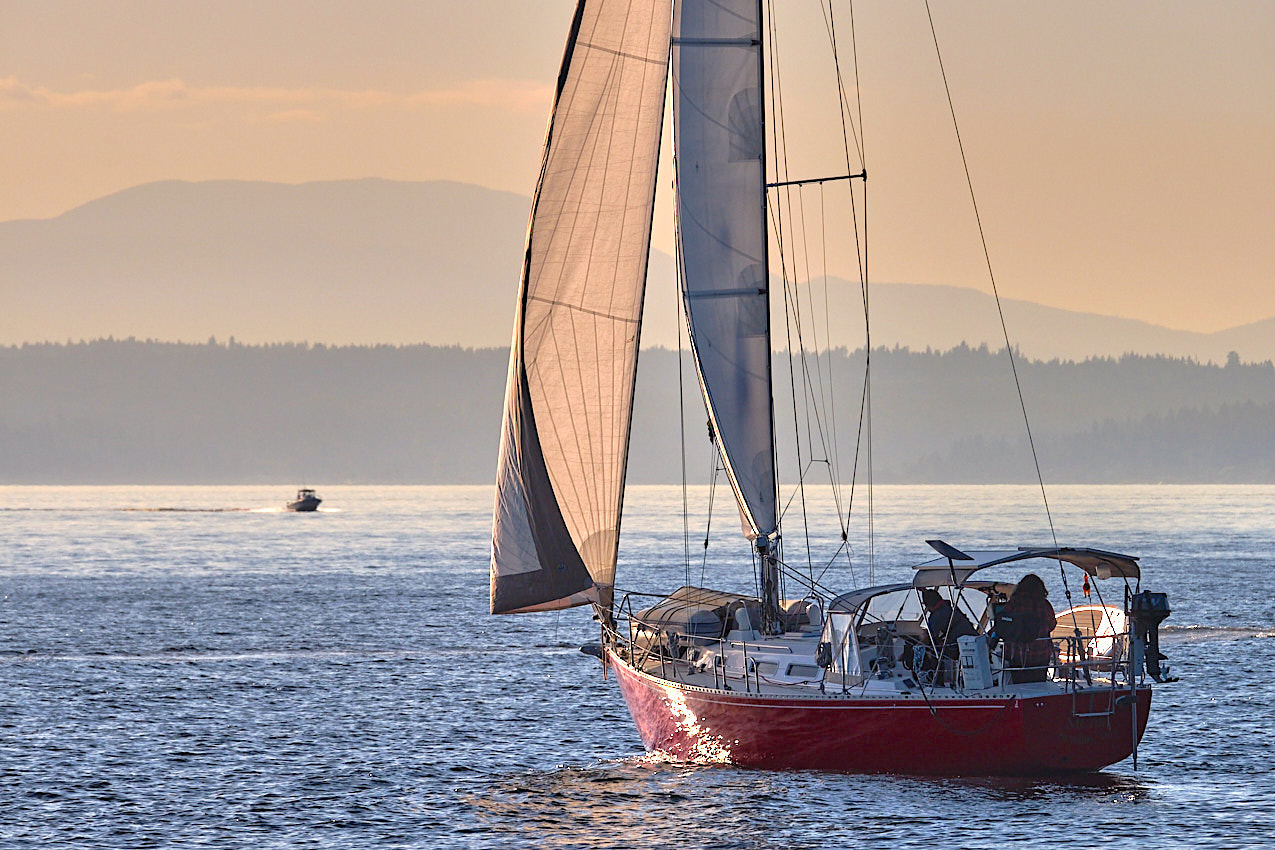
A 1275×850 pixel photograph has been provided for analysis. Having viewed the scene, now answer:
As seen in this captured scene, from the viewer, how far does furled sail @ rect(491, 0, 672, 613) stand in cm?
3534

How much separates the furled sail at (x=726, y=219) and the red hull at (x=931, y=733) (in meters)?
5.57

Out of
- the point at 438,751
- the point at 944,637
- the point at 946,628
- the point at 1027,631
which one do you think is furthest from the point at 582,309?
the point at 438,751

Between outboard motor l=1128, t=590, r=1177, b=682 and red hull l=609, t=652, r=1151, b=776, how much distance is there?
0.50 m

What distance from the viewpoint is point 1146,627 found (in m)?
30.3

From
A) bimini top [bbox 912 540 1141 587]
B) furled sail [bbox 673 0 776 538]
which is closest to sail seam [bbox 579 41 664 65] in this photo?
furled sail [bbox 673 0 776 538]

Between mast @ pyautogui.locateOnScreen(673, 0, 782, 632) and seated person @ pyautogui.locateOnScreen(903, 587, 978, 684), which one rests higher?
mast @ pyautogui.locateOnScreen(673, 0, 782, 632)

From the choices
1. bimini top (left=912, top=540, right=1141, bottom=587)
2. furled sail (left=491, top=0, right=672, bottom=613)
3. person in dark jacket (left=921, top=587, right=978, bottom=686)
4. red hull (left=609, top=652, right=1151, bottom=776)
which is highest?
furled sail (left=491, top=0, right=672, bottom=613)

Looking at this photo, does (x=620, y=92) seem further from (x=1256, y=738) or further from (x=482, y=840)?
(x=1256, y=738)

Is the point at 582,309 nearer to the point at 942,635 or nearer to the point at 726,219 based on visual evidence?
the point at 726,219

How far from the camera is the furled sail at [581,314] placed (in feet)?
116

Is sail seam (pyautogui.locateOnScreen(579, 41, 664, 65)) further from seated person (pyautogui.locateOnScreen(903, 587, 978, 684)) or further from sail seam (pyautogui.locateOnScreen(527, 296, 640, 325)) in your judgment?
seated person (pyautogui.locateOnScreen(903, 587, 978, 684))

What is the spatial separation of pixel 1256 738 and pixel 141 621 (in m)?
53.5

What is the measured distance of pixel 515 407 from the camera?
35.2 metres

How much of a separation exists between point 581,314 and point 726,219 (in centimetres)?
364
